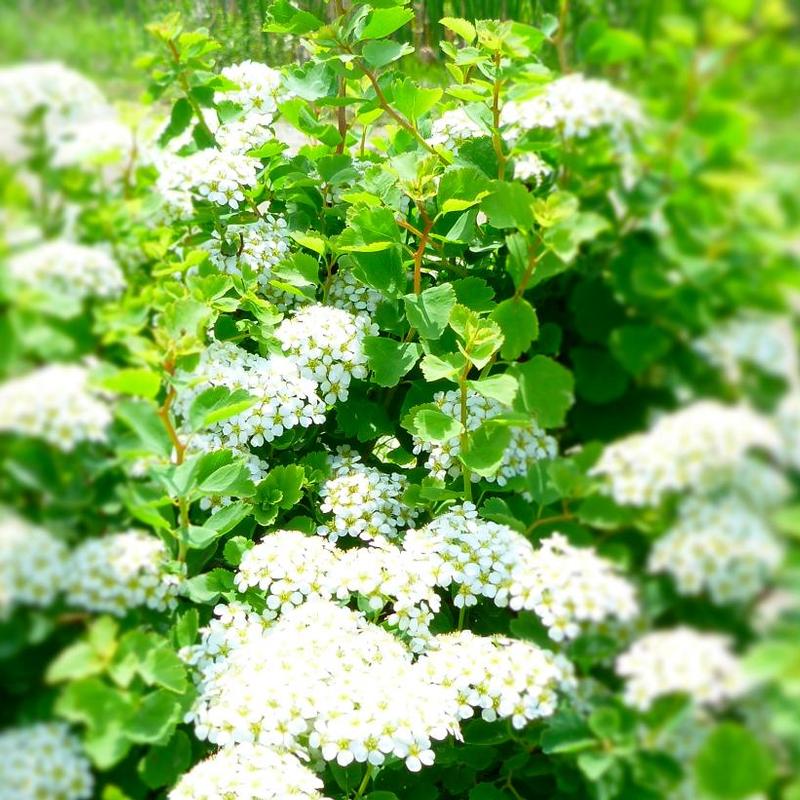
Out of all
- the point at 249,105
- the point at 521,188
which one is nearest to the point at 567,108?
the point at 521,188

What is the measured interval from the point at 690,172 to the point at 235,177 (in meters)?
1.07

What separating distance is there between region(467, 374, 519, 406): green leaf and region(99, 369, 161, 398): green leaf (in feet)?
1.89

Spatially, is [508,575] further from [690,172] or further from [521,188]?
[690,172]

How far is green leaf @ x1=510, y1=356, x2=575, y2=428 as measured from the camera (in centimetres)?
142

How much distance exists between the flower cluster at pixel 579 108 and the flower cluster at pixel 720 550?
495 mm

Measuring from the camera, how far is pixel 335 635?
1598mm

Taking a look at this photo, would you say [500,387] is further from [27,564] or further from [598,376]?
[27,564]

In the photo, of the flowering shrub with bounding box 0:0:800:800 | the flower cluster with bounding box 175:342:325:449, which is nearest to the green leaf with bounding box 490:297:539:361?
the flowering shrub with bounding box 0:0:800:800

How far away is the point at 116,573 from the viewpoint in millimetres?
1223

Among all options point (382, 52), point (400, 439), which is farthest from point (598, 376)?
point (382, 52)

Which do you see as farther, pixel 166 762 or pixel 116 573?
pixel 166 762

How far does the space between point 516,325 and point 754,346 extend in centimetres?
56

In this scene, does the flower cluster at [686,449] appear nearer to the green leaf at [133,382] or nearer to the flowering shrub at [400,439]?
the flowering shrub at [400,439]

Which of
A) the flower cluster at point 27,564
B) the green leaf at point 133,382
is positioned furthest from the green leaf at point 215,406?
the flower cluster at point 27,564
